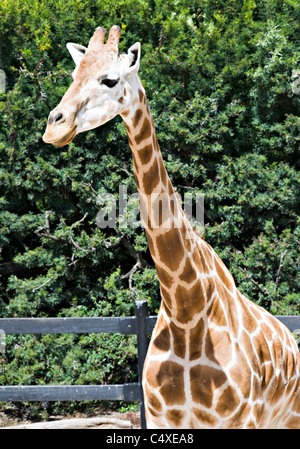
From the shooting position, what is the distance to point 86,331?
14.0ft

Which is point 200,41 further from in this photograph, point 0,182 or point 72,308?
point 72,308

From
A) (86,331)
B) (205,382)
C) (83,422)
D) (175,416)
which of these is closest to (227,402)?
(205,382)

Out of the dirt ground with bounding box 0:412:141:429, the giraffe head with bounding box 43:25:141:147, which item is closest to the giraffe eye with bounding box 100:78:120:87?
the giraffe head with bounding box 43:25:141:147

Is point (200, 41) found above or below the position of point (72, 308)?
above

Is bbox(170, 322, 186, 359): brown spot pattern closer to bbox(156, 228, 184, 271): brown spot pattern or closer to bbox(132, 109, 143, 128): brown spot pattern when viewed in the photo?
→ bbox(156, 228, 184, 271): brown spot pattern

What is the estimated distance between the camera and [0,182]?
5469mm

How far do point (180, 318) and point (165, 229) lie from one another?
0.41 m

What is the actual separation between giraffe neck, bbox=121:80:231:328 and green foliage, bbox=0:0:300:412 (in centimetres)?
263

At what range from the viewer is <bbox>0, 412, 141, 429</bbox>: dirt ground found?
4.73m

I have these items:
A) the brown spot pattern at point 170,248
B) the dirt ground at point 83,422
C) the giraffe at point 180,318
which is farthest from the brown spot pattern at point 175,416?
the dirt ground at point 83,422

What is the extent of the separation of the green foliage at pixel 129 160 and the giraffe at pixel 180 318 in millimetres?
2494

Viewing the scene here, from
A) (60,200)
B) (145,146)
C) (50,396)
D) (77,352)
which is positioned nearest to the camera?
(145,146)

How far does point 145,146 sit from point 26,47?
3.53 m

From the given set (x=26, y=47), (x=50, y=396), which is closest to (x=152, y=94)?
(x=26, y=47)
